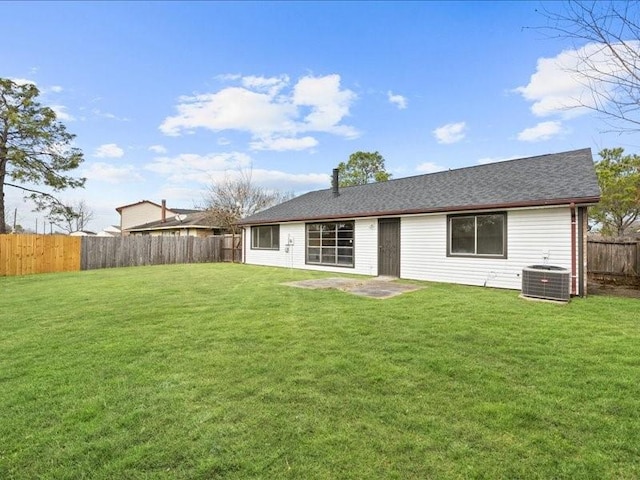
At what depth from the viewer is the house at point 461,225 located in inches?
316

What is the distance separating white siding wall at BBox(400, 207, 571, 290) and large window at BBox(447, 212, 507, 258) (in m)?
0.14

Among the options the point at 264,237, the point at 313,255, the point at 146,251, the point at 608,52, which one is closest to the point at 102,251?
the point at 146,251

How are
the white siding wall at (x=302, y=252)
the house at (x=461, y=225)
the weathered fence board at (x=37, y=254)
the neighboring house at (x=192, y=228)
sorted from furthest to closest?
the neighboring house at (x=192, y=228) < the weathered fence board at (x=37, y=254) < the white siding wall at (x=302, y=252) < the house at (x=461, y=225)

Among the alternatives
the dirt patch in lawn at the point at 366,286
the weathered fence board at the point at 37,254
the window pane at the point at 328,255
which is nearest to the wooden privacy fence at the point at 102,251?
the weathered fence board at the point at 37,254

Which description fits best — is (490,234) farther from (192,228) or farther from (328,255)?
(192,228)

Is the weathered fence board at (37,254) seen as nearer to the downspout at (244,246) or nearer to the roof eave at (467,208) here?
the downspout at (244,246)

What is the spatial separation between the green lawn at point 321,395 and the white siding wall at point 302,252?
6172 millimetres

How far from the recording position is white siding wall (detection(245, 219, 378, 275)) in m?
11.8

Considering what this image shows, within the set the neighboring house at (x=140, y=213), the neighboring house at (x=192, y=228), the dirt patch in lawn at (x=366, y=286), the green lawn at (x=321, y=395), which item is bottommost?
the green lawn at (x=321, y=395)

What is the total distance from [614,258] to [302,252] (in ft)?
34.0

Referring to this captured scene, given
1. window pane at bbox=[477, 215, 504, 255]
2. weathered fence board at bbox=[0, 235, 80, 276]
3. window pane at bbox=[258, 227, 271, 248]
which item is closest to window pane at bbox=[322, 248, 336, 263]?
window pane at bbox=[258, 227, 271, 248]

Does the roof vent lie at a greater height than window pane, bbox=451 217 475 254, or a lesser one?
lesser

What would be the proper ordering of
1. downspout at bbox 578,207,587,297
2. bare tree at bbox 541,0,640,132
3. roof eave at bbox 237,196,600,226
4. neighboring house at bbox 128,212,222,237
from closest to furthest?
bare tree at bbox 541,0,640,132 < roof eave at bbox 237,196,600,226 < downspout at bbox 578,207,587,297 < neighboring house at bbox 128,212,222,237

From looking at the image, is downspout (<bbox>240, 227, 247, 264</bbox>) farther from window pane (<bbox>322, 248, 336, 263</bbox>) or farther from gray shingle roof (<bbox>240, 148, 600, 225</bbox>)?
window pane (<bbox>322, 248, 336, 263</bbox>)
